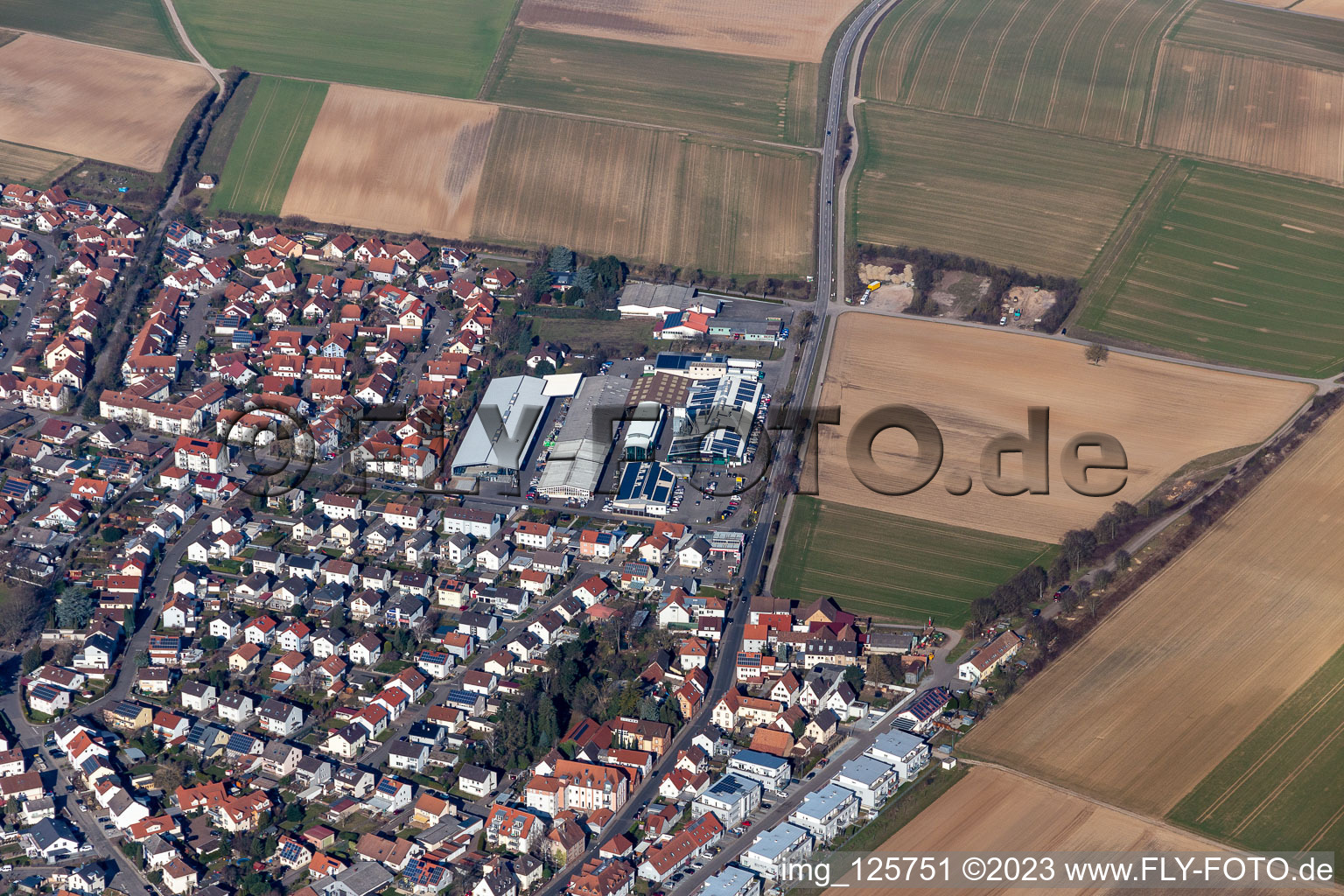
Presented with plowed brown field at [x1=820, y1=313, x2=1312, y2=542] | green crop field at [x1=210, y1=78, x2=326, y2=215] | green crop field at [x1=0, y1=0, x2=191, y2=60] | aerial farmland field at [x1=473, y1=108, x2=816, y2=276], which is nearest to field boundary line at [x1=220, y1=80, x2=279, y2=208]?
green crop field at [x1=210, y1=78, x2=326, y2=215]

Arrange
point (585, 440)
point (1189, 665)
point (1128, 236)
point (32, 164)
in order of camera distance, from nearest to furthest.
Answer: point (1189, 665), point (585, 440), point (1128, 236), point (32, 164)

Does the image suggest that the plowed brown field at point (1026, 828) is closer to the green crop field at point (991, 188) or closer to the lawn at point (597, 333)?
the lawn at point (597, 333)

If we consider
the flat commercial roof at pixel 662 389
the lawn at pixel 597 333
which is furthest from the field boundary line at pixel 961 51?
the flat commercial roof at pixel 662 389

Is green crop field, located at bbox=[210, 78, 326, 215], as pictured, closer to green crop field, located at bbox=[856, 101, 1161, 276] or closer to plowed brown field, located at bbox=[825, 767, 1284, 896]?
green crop field, located at bbox=[856, 101, 1161, 276]

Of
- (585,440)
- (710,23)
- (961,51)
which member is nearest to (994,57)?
(961,51)

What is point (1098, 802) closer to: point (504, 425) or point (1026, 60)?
point (504, 425)

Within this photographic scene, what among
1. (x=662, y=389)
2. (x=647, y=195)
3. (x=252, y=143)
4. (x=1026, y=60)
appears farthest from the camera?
(x=1026, y=60)

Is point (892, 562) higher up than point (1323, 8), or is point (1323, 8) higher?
point (1323, 8)
